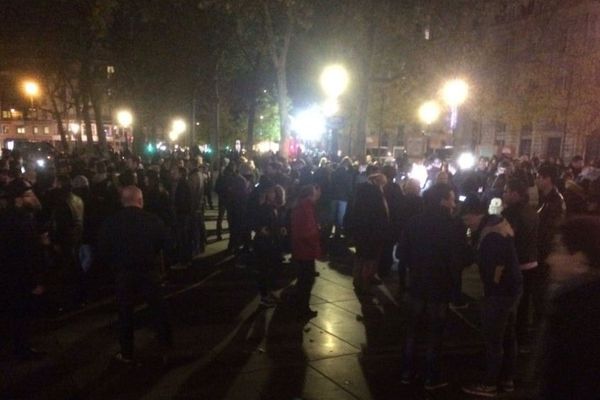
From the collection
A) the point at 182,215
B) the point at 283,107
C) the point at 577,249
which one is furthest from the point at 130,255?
the point at 283,107

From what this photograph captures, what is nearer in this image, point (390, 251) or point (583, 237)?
point (583, 237)

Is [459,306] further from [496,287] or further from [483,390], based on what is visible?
[496,287]

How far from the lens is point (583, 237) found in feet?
9.61

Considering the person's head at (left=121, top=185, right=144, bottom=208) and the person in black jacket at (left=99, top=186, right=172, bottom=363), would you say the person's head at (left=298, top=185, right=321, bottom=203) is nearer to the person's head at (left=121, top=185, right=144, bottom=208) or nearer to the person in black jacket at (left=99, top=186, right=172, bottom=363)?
the person in black jacket at (left=99, top=186, right=172, bottom=363)

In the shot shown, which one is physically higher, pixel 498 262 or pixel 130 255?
pixel 498 262

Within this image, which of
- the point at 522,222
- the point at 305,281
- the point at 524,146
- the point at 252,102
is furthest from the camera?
the point at 524,146

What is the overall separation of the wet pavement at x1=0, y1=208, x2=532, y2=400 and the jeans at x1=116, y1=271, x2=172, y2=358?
0.31 meters

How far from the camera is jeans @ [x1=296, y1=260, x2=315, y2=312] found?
754 cm

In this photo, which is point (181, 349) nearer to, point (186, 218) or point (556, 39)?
point (186, 218)

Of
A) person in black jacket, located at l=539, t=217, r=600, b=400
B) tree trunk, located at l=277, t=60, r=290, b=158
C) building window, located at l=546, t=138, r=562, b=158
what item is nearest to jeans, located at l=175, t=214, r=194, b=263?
person in black jacket, located at l=539, t=217, r=600, b=400

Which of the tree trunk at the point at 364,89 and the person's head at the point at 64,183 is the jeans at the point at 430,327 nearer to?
the person's head at the point at 64,183

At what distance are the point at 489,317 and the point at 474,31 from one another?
19878 mm

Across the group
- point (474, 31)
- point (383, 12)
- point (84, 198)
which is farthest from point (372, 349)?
point (474, 31)

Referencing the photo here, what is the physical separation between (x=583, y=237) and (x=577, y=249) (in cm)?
7
